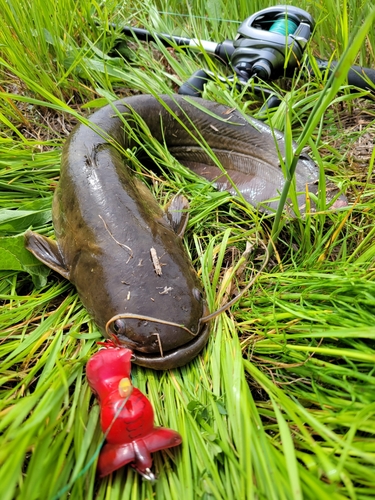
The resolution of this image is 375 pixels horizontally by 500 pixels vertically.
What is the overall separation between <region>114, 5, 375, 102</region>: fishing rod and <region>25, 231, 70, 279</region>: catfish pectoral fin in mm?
1704

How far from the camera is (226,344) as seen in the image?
180 centimetres

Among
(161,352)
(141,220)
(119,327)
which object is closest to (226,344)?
(161,352)

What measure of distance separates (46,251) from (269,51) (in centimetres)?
216

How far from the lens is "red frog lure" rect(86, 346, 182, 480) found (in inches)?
54.2

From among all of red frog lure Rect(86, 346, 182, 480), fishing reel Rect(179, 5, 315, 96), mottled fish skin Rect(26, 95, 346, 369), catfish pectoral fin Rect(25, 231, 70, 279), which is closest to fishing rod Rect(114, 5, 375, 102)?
fishing reel Rect(179, 5, 315, 96)

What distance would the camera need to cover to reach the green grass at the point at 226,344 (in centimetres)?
126

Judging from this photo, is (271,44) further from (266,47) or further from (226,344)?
(226,344)

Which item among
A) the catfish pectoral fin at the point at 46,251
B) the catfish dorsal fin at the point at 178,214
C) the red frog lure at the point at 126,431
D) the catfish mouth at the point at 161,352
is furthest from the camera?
the catfish dorsal fin at the point at 178,214

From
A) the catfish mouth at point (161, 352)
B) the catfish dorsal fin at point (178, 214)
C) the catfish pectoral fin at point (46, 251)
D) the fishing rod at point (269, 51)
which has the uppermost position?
the fishing rod at point (269, 51)

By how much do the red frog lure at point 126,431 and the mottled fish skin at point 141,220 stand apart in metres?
0.30

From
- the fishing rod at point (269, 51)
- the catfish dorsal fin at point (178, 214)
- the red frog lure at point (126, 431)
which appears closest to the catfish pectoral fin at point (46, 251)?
the catfish dorsal fin at point (178, 214)

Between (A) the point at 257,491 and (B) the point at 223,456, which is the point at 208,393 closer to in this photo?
(B) the point at 223,456

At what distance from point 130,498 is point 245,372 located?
66cm

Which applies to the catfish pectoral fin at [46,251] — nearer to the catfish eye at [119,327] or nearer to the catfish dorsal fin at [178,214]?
the catfish eye at [119,327]
